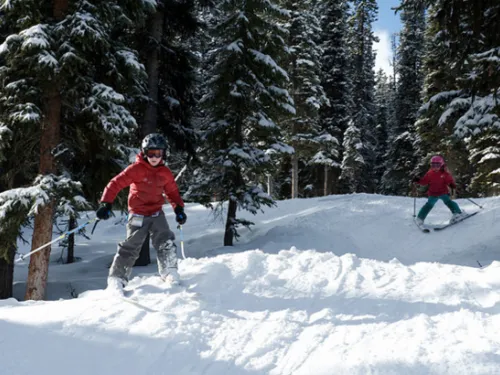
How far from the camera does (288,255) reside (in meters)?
7.07

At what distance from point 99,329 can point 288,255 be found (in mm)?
4034

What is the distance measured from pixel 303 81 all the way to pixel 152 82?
14.2 meters

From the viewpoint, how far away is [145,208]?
5473 millimetres

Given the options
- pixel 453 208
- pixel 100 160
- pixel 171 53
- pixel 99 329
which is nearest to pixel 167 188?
pixel 99 329

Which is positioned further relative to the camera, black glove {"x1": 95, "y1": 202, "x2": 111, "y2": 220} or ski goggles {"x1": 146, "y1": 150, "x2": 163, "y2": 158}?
ski goggles {"x1": 146, "y1": 150, "x2": 163, "y2": 158}

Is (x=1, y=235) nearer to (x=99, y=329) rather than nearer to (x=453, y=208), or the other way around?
(x=99, y=329)

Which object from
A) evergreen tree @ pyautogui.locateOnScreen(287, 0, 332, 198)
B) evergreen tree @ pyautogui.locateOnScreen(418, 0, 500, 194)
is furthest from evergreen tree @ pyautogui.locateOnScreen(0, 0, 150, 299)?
evergreen tree @ pyautogui.locateOnScreen(287, 0, 332, 198)

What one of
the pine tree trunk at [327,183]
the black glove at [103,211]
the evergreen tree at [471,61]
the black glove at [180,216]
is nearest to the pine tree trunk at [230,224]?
the evergreen tree at [471,61]

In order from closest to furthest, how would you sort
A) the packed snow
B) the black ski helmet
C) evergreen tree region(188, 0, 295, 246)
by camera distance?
the packed snow
the black ski helmet
evergreen tree region(188, 0, 295, 246)

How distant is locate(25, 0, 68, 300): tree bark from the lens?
7.36 metres

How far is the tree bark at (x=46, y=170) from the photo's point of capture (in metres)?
7.36

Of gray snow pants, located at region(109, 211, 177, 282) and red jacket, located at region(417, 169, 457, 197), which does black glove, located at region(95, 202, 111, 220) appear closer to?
gray snow pants, located at region(109, 211, 177, 282)

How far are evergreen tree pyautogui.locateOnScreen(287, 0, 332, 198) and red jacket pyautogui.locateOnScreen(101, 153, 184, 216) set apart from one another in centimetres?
1873

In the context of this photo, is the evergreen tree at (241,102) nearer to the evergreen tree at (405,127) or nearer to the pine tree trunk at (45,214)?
the pine tree trunk at (45,214)
